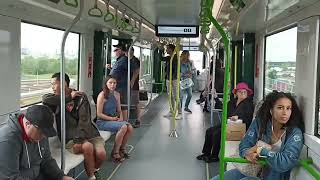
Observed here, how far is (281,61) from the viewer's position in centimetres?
568

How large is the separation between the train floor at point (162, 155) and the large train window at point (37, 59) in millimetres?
1317

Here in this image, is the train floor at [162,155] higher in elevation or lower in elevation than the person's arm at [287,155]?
lower

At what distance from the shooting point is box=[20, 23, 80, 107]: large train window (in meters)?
5.07

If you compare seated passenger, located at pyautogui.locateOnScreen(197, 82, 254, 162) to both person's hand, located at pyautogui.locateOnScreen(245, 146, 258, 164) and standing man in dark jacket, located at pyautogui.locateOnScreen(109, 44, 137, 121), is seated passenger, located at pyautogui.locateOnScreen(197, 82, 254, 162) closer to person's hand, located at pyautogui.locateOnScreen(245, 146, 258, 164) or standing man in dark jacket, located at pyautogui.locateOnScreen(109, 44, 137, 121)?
standing man in dark jacket, located at pyautogui.locateOnScreen(109, 44, 137, 121)

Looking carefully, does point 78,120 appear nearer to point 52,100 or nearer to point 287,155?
point 52,100

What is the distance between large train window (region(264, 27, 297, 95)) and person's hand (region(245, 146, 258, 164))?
151 cm

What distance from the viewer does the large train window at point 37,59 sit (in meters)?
5.07

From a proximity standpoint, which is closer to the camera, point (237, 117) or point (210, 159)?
point (237, 117)

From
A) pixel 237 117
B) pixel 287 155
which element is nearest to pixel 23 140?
pixel 287 155

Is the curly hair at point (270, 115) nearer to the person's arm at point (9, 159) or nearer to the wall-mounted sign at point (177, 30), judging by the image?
the person's arm at point (9, 159)

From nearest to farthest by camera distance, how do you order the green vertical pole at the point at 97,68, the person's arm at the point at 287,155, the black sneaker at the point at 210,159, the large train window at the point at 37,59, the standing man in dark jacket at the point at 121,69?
the person's arm at the point at 287,155
the large train window at the point at 37,59
the black sneaker at the point at 210,159
the standing man in dark jacket at the point at 121,69
the green vertical pole at the point at 97,68

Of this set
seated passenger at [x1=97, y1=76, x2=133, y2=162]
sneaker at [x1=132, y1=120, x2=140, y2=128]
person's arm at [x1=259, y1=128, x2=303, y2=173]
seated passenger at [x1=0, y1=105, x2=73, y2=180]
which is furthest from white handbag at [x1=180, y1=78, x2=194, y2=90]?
seated passenger at [x1=0, y1=105, x2=73, y2=180]

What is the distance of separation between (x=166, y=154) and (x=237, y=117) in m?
1.26

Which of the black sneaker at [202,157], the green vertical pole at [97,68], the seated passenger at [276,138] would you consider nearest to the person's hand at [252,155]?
the seated passenger at [276,138]
